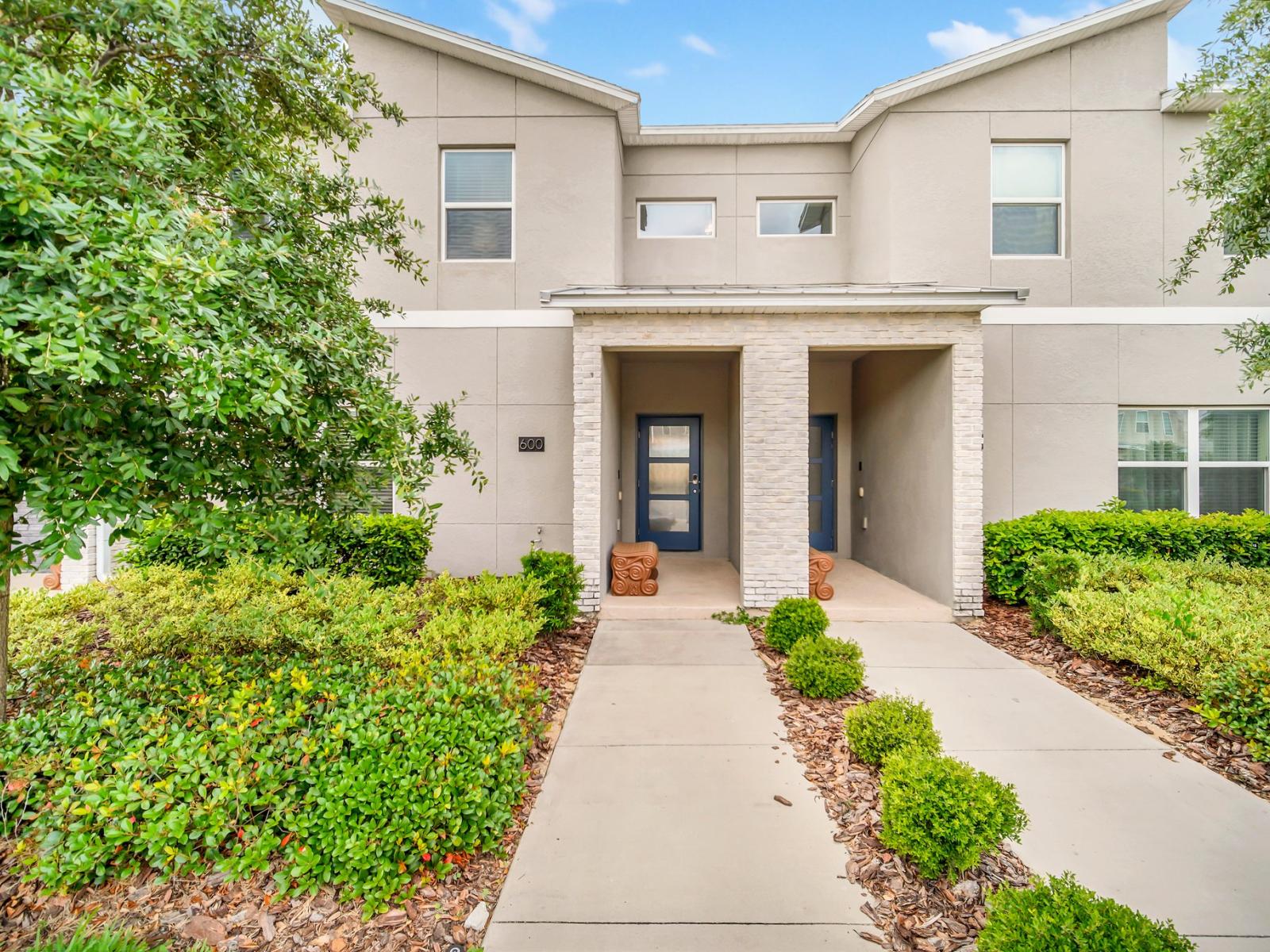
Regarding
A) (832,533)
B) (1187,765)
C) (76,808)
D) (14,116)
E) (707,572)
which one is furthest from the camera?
(832,533)

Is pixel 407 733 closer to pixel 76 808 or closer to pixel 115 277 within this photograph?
pixel 76 808

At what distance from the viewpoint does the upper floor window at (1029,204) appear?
7.59 metres

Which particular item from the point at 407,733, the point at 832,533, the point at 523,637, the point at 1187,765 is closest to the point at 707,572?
the point at 832,533

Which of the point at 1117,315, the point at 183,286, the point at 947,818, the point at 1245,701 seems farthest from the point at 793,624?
the point at 1117,315

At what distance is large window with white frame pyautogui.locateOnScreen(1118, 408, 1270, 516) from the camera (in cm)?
742

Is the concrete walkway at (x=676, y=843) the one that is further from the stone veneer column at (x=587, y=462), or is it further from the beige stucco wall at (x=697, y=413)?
the beige stucco wall at (x=697, y=413)

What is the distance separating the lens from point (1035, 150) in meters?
7.65

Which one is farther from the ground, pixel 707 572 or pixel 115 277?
pixel 115 277

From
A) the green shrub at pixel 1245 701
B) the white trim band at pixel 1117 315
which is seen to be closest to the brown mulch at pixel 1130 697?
the green shrub at pixel 1245 701

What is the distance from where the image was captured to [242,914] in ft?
7.26

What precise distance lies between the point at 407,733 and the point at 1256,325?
8.61 metres

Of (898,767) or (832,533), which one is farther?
(832,533)

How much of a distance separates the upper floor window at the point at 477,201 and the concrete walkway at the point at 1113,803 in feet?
23.4

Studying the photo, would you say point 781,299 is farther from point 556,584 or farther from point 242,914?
point 242,914
